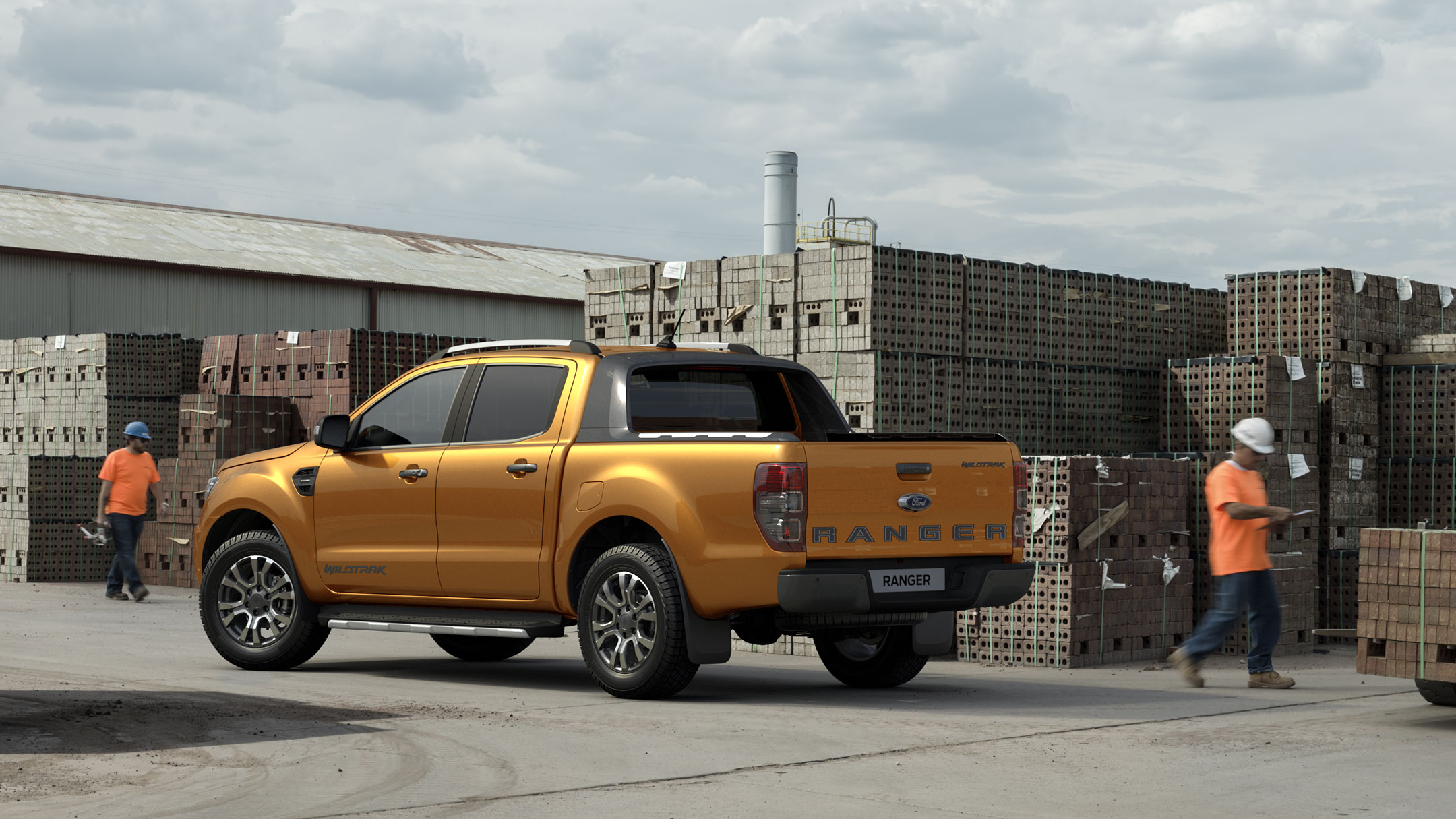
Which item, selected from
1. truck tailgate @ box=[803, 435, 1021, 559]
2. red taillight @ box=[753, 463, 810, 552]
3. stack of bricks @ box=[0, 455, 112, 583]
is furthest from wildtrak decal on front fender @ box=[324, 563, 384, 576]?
stack of bricks @ box=[0, 455, 112, 583]

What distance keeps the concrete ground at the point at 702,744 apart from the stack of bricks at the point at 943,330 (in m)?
3.81

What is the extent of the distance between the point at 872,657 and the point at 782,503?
7.33 feet

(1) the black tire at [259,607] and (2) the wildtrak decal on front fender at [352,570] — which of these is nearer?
(2) the wildtrak decal on front fender at [352,570]

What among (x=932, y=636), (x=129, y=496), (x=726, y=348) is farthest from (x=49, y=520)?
(x=932, y=636)

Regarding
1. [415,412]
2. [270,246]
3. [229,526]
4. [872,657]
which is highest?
[270,246]

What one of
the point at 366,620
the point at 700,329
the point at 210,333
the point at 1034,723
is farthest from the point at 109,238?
the point at 1034,723

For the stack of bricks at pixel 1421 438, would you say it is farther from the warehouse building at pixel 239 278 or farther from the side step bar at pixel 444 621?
the warehouse building at pixel 239 278

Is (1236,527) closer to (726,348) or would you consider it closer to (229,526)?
(726,348)

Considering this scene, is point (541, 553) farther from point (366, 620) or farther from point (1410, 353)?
point (1410, 353)

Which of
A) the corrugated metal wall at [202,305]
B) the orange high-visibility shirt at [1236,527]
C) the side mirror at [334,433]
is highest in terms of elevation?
the corrugated metal wall at [202,305]

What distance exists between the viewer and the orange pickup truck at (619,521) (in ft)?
30.2

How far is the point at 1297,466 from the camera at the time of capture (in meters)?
15.0

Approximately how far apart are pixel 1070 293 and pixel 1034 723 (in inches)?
337

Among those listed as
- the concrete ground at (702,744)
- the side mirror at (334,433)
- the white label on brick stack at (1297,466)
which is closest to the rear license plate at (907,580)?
the concrete ground at (702,744)
